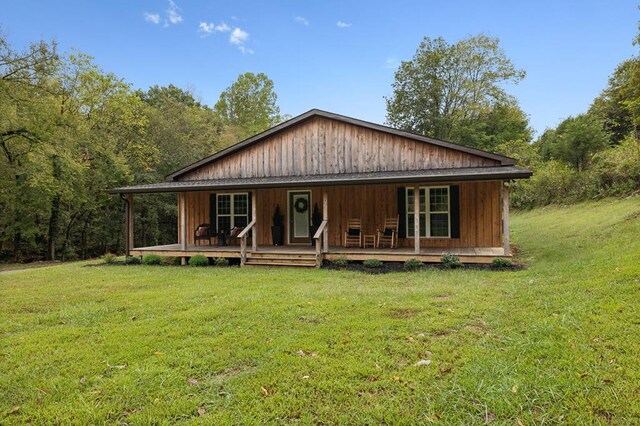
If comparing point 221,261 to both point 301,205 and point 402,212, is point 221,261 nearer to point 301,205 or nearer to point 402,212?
point 301,205

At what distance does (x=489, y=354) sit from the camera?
11.3 feet

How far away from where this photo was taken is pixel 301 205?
482 inches

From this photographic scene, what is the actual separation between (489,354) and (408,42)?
3441cm

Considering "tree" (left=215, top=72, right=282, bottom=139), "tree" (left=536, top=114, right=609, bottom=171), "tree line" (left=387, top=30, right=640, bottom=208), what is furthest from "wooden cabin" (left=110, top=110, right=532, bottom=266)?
"tree" (left=215, top=72, right=282, bottom=139)

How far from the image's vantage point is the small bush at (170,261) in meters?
11.4

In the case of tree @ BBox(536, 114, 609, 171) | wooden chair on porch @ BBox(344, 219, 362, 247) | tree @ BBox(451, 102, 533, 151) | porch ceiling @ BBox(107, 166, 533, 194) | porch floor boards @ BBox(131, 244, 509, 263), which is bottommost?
porch floor boards @ BBox(131, 244, 509, 263)

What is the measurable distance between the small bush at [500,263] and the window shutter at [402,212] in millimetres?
2974

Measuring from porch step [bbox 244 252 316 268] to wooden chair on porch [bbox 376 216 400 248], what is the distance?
2423 mm

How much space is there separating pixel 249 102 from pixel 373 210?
28.6m

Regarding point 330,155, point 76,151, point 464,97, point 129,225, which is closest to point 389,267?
point 330,155

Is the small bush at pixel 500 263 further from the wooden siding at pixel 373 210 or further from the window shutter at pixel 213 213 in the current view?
the window shutter at pixel 213 213

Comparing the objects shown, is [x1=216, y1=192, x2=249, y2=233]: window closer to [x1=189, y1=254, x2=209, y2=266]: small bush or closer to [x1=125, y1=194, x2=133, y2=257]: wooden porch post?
[x1=189, y1=254, x2=209, y2=266]: small bush

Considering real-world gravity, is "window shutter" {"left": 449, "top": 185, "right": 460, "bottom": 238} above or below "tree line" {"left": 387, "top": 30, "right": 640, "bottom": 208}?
below

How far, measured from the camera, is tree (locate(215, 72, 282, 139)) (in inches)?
1419
